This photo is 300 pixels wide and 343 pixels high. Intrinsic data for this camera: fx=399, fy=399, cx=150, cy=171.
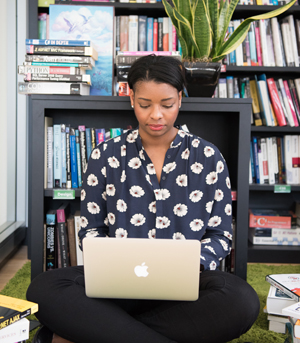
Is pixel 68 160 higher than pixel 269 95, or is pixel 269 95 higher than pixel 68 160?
pixel 269 95

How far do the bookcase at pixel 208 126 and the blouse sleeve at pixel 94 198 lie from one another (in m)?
0.27

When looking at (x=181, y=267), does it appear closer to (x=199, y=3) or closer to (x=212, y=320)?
(x=212, y=320)

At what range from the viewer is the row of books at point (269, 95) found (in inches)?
94.7

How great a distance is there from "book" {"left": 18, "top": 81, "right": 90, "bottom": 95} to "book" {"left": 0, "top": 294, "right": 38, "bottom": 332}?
2.75ft

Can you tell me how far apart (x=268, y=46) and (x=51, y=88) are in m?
1.44

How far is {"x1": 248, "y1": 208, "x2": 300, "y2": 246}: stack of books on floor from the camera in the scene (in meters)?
2.44

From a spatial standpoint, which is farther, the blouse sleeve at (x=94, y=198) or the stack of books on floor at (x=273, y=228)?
the stack of books on floor at (x=273, y=228)

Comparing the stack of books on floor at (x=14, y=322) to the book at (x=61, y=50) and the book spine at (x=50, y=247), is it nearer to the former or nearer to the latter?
the book spine at (x=50, y=247)

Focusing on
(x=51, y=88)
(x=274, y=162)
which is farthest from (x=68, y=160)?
(x=274, y=162)

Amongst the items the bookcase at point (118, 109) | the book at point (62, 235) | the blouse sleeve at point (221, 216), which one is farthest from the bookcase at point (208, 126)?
the blouse sleeve at point (221, 216)

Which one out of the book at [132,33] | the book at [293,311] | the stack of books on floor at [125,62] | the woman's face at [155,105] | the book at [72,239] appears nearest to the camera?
the book at [293,311]

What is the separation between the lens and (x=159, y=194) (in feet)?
4.67

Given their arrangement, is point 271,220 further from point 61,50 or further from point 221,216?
point 61,50

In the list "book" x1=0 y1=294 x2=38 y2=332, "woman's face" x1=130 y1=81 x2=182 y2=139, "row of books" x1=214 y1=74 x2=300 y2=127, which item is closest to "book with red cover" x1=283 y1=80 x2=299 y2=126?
"row of books" x1=214 y1=74 x2=300 y2=127
